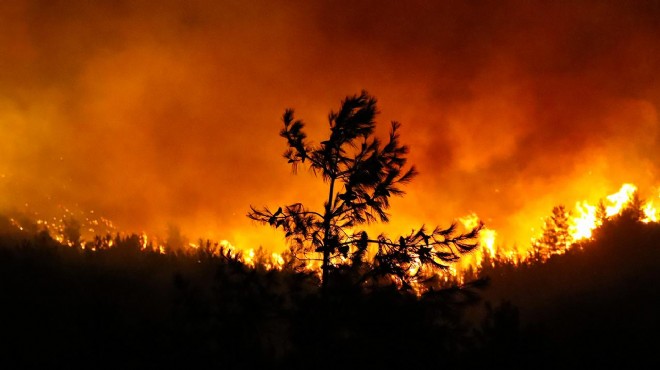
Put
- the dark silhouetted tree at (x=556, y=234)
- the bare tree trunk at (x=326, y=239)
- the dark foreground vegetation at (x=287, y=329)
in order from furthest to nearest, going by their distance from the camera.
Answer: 1. the dark silhouetted tree at (x=556, y=234)
2. the bare tree trunk at (x=326, y=239)
3. the dark foreground vegetation at (x=287, y=329)

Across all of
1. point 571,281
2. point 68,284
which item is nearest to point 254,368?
point 68,284

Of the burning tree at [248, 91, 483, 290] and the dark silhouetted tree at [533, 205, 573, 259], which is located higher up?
the dark silhouetted tree at [533, 205, 573, 259]

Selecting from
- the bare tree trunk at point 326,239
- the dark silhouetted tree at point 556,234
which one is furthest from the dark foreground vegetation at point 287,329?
the dark silhouetted tree at point 556,234

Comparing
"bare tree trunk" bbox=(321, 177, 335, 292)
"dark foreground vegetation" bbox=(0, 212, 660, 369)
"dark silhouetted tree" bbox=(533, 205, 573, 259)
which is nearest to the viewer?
"dark foreground vegetation" bbox=(0, 212, 660, 369)

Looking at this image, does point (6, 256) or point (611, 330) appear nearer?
point (611, 330)

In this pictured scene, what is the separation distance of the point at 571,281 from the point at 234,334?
74.7 metres

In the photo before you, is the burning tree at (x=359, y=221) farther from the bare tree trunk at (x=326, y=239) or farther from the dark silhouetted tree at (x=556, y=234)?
the dark silhouetted tree at (x=556, y=234)

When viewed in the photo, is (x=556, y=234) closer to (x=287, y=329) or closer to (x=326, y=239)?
(x=326, y=239)

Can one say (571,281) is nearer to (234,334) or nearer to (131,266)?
(131,266)

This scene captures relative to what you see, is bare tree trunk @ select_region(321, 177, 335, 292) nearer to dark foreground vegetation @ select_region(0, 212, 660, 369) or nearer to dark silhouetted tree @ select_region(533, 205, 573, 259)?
dark foreground vegetation @ select_region(0, 212, 660, 369)

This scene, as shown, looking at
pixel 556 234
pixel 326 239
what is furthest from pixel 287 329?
pixel 556 234

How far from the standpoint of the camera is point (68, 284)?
Result: 5928 centimetres

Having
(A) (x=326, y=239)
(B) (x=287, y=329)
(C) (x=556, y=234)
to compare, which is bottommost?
(B) (x=287, y=329)

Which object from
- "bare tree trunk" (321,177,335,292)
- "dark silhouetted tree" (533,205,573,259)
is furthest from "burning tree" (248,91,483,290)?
"dark silhouetted tree" (533,205,573,259)
